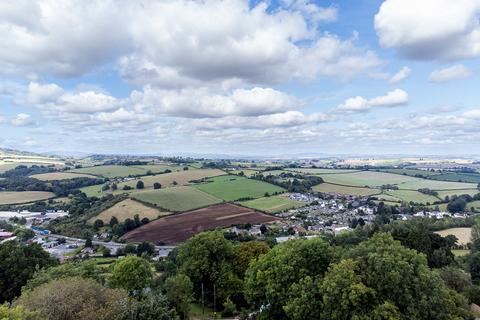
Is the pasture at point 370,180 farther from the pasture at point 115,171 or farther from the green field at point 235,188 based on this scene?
the pasture at point 115,171

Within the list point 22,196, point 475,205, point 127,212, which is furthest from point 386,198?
point 22,196

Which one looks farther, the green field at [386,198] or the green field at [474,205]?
the green field at [386,198]

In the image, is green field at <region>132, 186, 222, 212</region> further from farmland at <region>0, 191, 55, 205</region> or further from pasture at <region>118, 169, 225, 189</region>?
farmland at <region>0, 191, 55, 205</region>

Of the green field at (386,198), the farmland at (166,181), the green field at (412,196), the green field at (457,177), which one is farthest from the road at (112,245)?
the green field at (457,177)

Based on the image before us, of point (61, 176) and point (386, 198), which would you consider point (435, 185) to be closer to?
point (386, 198)

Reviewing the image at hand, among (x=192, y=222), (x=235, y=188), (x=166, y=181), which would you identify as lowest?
(x=192, y=222)

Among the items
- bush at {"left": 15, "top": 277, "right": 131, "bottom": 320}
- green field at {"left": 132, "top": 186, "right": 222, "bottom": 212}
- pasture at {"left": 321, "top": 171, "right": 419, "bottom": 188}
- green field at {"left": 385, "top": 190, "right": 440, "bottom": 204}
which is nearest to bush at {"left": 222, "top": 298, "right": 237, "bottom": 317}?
bush at {"left": 15, "top": 277, "right": 131, "bottom": 320}
